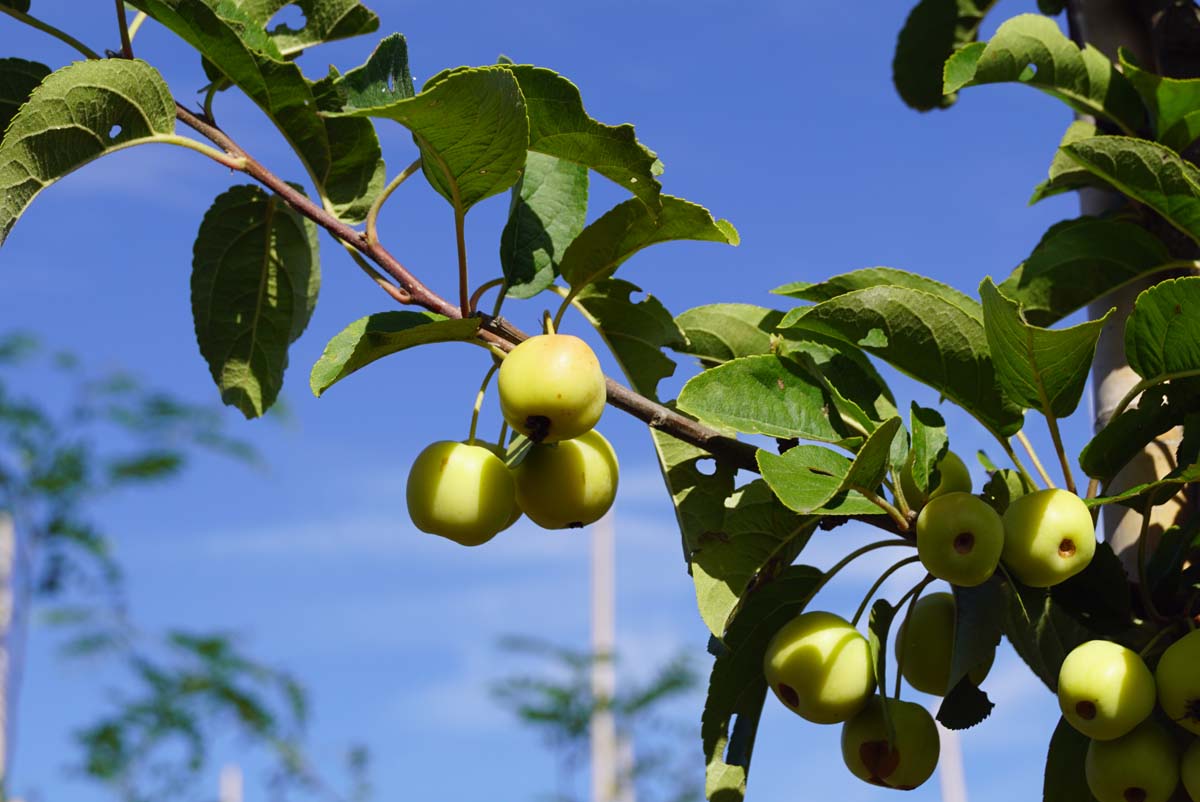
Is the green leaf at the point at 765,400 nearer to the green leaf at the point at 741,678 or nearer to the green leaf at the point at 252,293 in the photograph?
the green leaf at the point at 741,678

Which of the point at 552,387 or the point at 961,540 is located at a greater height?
the point at 552,387

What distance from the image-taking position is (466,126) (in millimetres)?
1073

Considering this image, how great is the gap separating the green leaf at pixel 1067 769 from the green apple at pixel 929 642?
3.9 inches

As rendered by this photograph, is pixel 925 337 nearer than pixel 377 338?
No

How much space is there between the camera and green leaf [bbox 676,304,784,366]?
54.9 inches

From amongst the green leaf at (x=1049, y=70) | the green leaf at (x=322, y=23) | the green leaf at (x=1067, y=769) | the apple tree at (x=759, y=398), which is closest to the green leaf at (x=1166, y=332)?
the apple tree at (x=759, y=398)

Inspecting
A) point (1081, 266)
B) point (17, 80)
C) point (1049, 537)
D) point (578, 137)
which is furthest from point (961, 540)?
point (17, 80)

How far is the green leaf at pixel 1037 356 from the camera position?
42.7 inches

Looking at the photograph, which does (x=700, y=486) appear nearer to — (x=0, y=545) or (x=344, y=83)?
(x=344, y=83)

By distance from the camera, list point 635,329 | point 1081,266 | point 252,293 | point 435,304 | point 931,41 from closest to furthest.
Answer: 1. point 435,304
2. point 635,329
3. point 252,293
4. point 1081,266
5. point 931,41

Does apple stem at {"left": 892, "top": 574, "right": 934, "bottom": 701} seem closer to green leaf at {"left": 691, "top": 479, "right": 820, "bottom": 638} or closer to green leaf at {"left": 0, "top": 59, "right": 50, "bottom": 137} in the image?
green leaf at {"left": 691, "top": 479, "right": 820, "bottom": 638}

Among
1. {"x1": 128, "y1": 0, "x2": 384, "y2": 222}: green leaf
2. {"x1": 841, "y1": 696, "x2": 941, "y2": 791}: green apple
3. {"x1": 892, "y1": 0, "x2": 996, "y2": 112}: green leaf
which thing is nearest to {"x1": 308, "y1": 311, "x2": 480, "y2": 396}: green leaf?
{"x1": 128, "y1": 0, "x2": 384, "y2": 222}: green leaf

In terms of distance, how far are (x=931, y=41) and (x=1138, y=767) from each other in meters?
1.87

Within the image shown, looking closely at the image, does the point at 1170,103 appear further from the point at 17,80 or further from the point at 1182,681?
the point at 17,80
